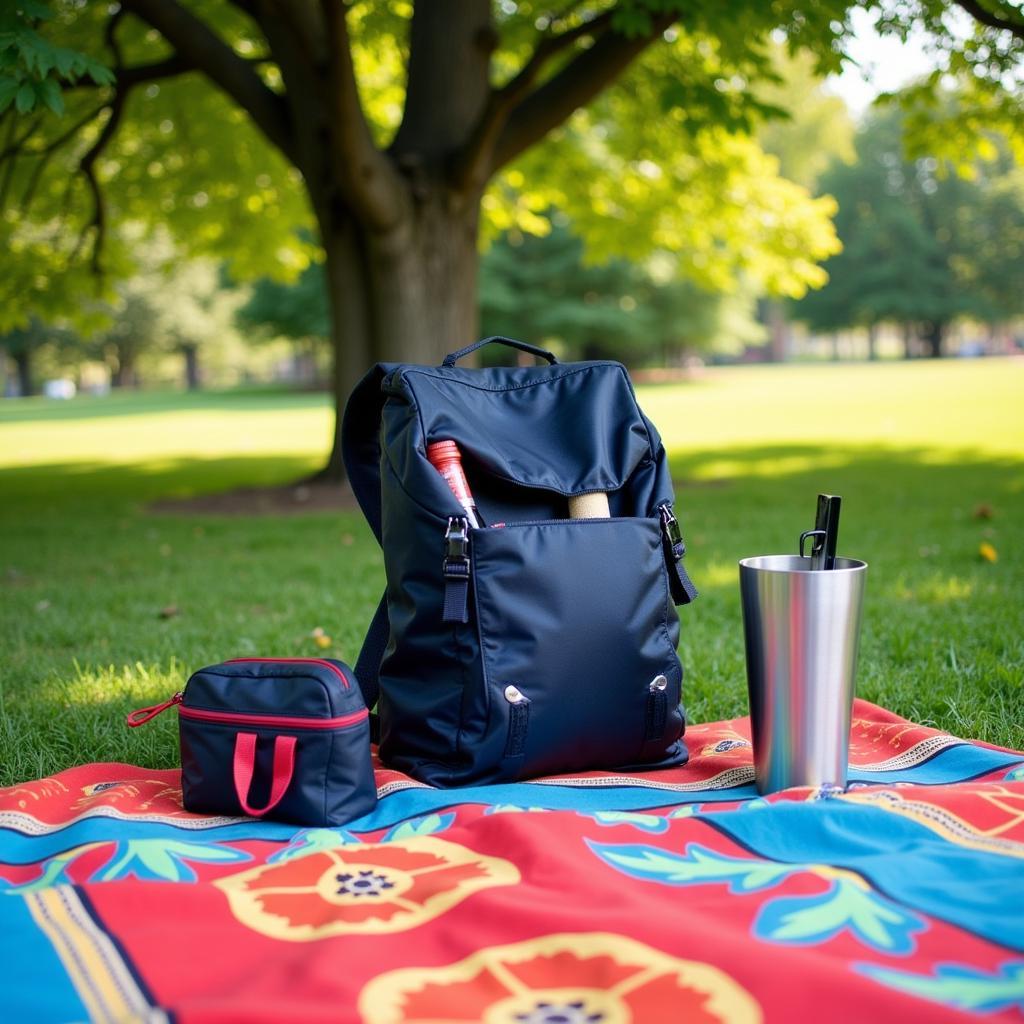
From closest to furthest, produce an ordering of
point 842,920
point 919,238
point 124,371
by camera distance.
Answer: point 842,920, point 919,238, point 124,371

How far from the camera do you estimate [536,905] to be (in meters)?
1.84

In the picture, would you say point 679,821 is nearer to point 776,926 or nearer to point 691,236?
point 776,926

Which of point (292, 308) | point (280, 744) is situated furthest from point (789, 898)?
point (292, 308)

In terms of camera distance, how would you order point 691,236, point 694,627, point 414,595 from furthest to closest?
point 691,236 < point 694,627 < point 414,595

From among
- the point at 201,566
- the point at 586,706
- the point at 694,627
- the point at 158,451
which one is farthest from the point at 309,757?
the point at 158,451

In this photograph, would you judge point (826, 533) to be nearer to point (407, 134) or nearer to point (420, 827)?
point (420, 827)

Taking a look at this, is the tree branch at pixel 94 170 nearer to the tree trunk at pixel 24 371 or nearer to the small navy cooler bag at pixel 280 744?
the small navy cooler bag at pixel 280 744

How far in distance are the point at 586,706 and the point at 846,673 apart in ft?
2.00

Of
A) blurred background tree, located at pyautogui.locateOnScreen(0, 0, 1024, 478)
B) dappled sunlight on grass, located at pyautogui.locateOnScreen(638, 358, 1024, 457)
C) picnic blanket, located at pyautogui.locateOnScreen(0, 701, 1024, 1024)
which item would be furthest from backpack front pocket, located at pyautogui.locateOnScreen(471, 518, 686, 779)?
dappled sunlight on grass, located at pyautogui.locateOnScreen(638, 358, 1024, 457)

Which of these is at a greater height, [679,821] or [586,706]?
[586,706]

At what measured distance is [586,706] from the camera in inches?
104

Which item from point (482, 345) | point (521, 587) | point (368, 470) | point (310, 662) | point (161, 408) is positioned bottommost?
point (310, 662)

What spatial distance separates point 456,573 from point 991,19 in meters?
4.64

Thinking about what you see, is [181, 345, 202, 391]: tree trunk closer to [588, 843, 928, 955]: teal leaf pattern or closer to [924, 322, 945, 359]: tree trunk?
[924, 322, 945, 359]: tree trunk
